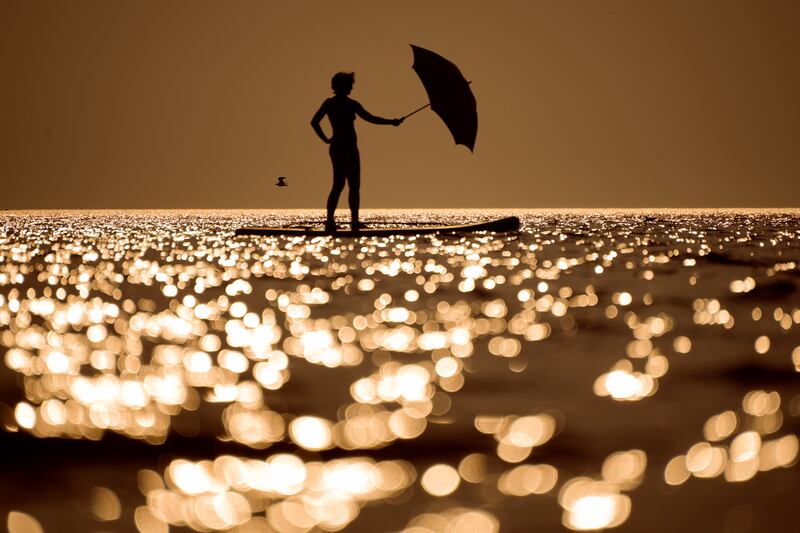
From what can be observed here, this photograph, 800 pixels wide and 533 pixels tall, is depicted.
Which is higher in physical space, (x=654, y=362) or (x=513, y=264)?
(x=513, y=264)

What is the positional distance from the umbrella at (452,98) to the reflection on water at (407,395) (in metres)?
7.36

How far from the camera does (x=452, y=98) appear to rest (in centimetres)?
1711

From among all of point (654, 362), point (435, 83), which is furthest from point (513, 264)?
point (654, 362)

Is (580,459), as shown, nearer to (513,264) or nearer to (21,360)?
(21,360)

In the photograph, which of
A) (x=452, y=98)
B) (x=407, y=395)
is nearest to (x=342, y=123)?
(x=452, y=98)

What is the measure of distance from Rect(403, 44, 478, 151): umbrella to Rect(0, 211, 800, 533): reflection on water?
24.2ft

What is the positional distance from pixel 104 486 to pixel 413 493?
93 centimetres

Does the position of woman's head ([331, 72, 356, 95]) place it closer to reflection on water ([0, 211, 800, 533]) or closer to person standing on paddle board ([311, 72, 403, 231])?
person standing on paddle board ([311, 72, 403, 231])

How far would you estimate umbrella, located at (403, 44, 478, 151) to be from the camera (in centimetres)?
1708

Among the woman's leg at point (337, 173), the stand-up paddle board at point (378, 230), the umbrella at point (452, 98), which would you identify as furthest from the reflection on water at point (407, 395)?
the stand-up paddle board at point (378, 230)

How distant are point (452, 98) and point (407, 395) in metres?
13.1

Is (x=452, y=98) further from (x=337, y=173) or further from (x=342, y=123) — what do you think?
(x=337, y=173)

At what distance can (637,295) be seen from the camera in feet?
30.2

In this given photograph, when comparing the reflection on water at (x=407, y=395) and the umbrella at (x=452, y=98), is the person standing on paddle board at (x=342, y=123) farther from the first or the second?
the reflection on water at (x=407, y=395)
